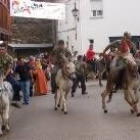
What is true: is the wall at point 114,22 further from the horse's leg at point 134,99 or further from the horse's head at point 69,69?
the horse's leg at point 134,99

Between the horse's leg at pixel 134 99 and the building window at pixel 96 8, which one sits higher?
the building window at pixel 96 8

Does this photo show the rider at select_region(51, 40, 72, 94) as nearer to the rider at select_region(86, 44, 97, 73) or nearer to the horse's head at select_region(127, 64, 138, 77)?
the horse's head at select_region(127, 64, 138, 77)

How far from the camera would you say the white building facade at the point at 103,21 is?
134 feet

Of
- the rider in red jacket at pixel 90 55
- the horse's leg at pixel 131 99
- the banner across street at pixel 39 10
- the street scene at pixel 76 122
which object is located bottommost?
the street scene at pixel 76 122

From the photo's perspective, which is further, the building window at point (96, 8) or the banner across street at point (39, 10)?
the building window at point (96, 8)

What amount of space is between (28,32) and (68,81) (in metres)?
36.0

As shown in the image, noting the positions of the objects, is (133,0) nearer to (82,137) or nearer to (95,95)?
(95,95)

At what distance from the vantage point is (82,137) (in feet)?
39.2

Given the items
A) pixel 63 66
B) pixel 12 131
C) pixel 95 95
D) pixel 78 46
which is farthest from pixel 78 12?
pixel 12 131

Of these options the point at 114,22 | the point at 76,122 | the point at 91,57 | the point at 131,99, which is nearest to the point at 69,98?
the point at 131,99

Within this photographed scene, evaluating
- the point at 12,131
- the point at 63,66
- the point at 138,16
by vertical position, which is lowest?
the point at 12,131

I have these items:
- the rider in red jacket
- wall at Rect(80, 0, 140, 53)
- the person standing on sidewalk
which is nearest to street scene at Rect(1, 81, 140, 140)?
the person standing on sidewalk

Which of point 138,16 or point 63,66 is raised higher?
point 138,16

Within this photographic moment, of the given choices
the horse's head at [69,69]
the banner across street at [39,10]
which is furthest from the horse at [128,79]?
the banner across street at [39,10]
